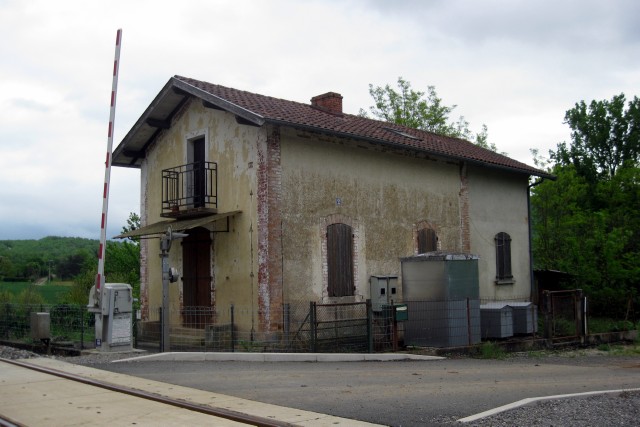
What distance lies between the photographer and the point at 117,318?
528 inches

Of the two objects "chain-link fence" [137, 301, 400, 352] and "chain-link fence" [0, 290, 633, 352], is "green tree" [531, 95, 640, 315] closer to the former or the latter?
"chain-link fence" [0, 290, 633, 352]

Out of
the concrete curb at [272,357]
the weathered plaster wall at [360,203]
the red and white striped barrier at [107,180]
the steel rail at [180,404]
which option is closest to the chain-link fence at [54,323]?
the red and white striped barrier at [107,180]

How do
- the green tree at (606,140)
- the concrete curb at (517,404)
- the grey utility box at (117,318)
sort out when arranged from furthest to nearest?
1. the green tree at (606,140)
2. the grey utility box at (117,318)
3. the concrete curb at (517,404)

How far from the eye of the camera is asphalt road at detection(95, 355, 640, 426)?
795 centimetres

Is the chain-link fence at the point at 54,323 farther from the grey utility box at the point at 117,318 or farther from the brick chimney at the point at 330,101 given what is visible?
the brick chimney at the point at 330,101

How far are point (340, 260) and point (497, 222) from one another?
7.30m

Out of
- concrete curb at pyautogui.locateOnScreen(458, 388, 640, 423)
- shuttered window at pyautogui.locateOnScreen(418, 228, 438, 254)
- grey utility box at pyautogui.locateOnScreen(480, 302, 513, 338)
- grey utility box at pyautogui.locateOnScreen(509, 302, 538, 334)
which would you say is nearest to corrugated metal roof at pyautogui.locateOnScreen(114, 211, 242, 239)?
shuttered window at pyautogui.locateOnScreen(418, 228, 438, 254)

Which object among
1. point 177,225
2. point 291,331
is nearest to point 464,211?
point 291,331

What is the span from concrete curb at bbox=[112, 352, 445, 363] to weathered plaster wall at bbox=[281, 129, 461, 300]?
2252mm

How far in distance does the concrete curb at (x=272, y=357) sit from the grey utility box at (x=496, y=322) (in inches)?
121

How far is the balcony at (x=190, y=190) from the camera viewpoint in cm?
1623

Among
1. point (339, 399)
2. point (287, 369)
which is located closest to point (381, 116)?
point (287, 369)

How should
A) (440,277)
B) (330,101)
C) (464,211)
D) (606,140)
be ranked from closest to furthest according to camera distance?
(440,277) → (464,211) → (330,101) → (606,140)

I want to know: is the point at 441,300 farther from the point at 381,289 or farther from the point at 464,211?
the point at 464,211
